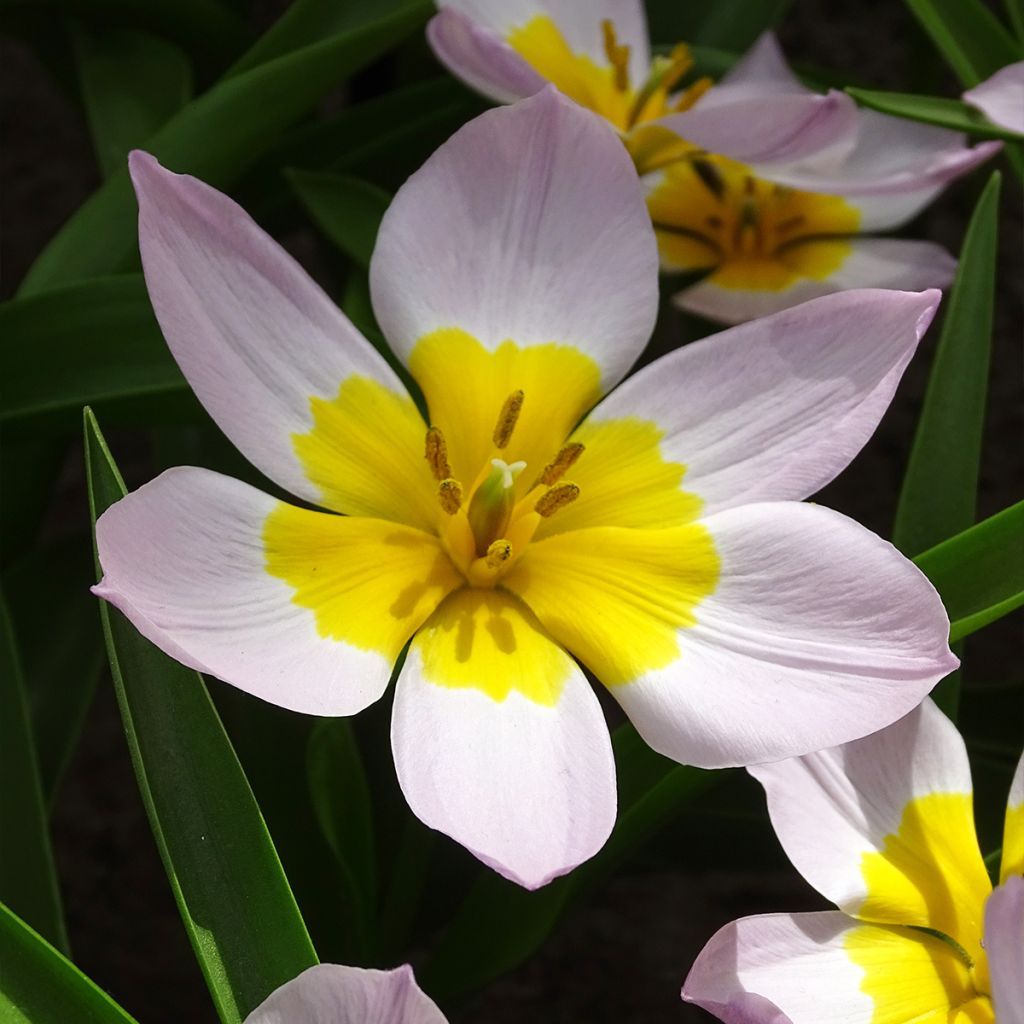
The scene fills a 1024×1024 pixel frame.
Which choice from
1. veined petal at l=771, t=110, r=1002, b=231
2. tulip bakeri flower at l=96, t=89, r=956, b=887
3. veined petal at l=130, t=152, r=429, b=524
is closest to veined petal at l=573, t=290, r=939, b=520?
tulip bakeri flower at l=96, t=89, r=956, b=887

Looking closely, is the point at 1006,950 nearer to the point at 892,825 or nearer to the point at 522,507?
the point at 892,825

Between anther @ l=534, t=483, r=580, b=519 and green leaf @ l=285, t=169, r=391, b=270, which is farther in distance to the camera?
green leaf @ l=285, t=169, r=391, b=270

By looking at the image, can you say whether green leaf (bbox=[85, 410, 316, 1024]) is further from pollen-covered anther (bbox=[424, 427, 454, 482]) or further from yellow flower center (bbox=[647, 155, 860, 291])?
yellow flower center (bbox=[647, 155, 860, 291])

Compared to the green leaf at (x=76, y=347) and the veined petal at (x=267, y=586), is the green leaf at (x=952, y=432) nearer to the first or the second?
the veined petal at (x=267, y=586)

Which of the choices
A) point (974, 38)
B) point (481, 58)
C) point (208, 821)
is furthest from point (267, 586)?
point (974, 38)

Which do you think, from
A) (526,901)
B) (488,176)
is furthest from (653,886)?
(488,176)

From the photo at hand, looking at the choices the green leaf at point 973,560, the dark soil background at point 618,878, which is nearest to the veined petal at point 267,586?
the green leaf at point 973,560
